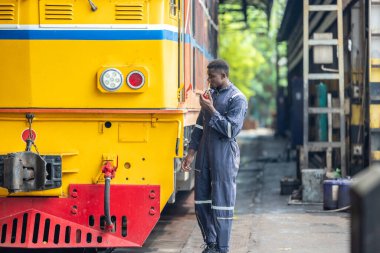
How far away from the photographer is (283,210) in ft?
38.2

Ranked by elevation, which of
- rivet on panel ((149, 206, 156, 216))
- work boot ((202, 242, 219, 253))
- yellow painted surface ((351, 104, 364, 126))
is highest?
yellow painted surface ((351, 104, 364, 126))

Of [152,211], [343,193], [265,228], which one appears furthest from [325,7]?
[152,211]

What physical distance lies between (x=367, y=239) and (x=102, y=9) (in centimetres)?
503

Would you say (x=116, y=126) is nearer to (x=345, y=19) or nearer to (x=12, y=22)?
(x=12, y=22)

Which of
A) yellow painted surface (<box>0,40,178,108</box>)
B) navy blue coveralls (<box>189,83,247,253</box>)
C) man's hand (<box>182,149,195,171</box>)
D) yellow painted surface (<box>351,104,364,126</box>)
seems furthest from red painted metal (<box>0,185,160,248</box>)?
yellow painted surface (<box>351,104,364,126</box>)

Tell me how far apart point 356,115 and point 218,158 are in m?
5.56

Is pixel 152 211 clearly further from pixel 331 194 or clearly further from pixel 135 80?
pixel 331 194

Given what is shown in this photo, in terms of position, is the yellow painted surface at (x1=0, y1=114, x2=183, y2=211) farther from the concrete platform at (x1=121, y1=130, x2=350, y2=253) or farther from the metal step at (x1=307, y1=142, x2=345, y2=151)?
the metal step at (x1=307, y1=142, x2=345, y2=151)

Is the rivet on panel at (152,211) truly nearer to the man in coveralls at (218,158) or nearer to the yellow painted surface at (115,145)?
the yellow painted surface at (115,145)

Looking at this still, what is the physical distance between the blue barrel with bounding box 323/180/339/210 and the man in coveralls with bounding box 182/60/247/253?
353 centimetres

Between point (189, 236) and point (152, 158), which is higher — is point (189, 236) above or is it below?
below

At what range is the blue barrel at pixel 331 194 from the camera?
11.3m

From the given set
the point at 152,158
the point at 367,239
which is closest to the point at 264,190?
the point at 152,158

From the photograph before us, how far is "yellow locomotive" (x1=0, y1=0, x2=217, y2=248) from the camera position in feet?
26.0
